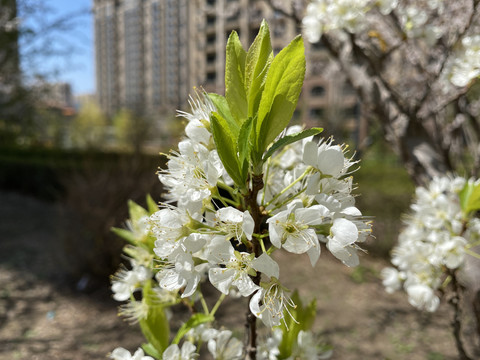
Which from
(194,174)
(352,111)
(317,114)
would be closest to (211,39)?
(352,111)

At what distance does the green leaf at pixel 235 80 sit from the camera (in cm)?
66

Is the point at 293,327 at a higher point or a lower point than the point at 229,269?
lower

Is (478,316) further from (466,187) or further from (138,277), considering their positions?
(138,277)

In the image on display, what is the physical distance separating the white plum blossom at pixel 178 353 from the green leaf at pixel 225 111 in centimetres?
46

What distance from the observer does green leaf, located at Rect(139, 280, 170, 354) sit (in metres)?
0.82

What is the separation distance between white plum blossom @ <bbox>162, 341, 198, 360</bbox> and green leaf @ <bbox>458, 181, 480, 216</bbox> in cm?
99

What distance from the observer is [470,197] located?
47.2 inches

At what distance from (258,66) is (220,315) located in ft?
10.4

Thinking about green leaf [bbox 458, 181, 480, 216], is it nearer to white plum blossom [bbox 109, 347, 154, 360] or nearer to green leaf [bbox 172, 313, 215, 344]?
green leaf [bbox 172, 313, 215, 344]

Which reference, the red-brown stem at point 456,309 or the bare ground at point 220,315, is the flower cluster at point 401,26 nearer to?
the red-brown stem at point 456,309

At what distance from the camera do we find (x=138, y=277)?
0.90 meters

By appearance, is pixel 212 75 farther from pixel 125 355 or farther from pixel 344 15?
pixel 125 355

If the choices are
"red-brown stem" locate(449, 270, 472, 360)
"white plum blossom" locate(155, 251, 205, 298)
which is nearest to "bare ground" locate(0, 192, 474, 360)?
"red-brown stem" locate(449, 270, 472, 360)

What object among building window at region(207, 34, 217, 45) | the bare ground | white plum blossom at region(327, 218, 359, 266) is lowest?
the bare ground
